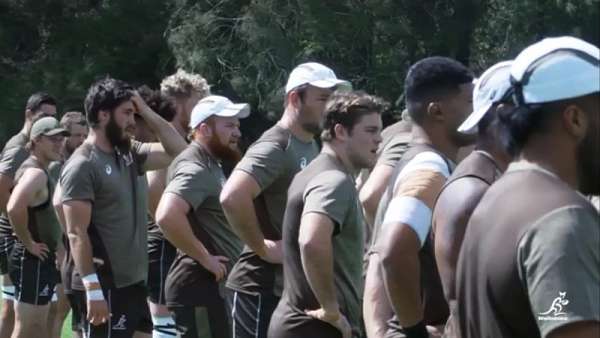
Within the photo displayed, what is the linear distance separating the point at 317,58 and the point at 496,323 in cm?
3446

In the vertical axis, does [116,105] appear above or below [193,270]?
above

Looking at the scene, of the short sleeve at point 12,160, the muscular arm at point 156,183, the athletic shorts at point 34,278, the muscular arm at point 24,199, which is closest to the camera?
the muscular arm at point 156,183

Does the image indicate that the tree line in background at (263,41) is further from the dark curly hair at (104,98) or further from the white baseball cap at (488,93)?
the white baseball cap at (488,93)

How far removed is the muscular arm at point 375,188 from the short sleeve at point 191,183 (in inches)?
45.0

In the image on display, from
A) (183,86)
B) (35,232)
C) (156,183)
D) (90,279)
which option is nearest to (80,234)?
(90,279)

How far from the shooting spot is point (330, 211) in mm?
5629

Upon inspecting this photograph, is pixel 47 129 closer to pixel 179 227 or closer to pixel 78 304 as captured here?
pixel 78 304

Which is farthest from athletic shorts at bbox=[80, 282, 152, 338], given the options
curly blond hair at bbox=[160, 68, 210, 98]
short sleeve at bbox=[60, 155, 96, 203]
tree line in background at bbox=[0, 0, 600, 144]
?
tree line in background at bbox=[0, 0, 600, 144]

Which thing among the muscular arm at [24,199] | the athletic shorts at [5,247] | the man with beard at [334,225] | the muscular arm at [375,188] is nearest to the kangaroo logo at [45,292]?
the muscular arm at [24,199]

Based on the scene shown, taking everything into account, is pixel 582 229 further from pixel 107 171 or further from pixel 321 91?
pixel 107 171

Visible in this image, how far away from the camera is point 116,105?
771 centimetres

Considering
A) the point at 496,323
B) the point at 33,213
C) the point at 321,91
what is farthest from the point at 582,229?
the point at 33,213

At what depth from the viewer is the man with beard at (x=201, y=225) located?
24.9ft

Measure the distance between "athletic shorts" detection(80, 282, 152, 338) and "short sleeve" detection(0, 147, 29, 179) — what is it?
378 centimetres
